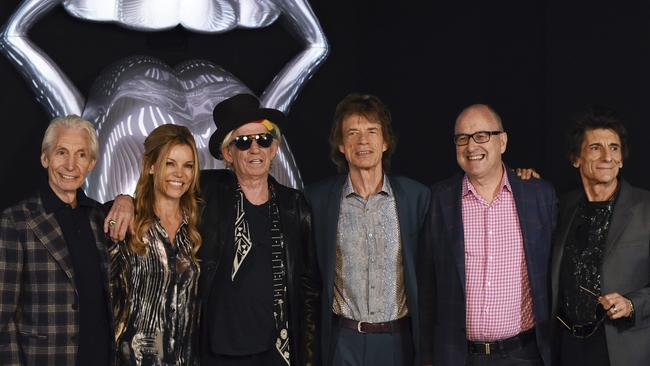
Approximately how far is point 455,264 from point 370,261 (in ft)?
0.97

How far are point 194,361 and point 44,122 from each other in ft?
4.90

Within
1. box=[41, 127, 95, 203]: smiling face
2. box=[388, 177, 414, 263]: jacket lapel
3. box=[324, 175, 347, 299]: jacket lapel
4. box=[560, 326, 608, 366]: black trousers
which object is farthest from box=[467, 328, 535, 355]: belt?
box=[41, 127, 95, 203]: smiling face

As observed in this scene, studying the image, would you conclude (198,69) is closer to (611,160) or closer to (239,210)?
(239,210)

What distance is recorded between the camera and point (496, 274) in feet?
10.5

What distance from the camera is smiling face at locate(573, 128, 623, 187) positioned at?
317cm

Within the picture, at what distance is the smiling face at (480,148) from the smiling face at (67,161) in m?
1.30

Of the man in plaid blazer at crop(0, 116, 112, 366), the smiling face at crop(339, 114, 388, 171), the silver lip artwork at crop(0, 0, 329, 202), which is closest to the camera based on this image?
the man in plaid blazer at crop(0, 116, 112, 366)

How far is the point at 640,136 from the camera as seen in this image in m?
3.91

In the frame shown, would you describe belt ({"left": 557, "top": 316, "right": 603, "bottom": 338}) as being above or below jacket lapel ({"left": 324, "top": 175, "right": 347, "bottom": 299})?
below

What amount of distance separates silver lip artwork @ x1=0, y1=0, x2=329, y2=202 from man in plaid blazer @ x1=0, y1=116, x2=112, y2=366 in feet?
3.39

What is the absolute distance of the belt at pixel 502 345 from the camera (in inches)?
125

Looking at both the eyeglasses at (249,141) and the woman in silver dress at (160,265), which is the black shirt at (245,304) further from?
the eyeglasses at (249,141)

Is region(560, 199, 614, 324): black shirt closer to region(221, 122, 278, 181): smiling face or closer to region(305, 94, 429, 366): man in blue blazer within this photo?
region(305, 94, 429, 366): man in blue blazer

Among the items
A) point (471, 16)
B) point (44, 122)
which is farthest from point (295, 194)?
point (471, 16)
